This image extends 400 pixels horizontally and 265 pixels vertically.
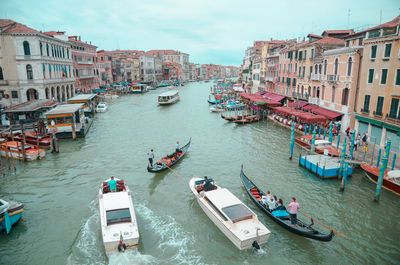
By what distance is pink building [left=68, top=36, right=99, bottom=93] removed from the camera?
190 ft

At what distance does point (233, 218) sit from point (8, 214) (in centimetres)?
972

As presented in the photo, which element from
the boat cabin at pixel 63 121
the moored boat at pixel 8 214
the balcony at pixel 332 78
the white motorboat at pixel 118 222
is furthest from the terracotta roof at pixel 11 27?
the balcony at pixel 332 78

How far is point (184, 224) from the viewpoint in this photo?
12492 mm

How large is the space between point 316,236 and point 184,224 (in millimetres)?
5716

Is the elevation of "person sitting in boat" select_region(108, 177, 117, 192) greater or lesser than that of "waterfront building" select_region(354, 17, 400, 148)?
lesser

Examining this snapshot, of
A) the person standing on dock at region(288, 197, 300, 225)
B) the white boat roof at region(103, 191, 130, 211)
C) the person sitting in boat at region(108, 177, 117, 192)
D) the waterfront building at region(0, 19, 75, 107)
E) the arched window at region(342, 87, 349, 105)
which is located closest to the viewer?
the person standing on dock at region(288, 197, 300, 225)

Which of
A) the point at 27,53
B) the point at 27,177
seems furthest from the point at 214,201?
the point at 27,53

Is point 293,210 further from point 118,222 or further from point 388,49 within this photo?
point 388,49

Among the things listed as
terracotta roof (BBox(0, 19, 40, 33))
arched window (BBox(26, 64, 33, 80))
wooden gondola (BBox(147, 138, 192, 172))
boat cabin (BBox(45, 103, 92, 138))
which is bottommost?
wooden gondola (BBox(147, 138, 192, 172))

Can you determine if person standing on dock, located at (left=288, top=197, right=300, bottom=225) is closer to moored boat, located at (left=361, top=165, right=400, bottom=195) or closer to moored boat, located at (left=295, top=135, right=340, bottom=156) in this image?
moored boat, located at (left=361, top=165, right=400, bottom=195)

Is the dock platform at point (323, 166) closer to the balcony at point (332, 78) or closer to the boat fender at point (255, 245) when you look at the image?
the boat fender at point (255, 245)

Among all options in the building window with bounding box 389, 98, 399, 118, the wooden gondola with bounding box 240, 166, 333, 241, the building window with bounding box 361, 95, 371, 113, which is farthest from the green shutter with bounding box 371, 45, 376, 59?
the wooden gondola with bounding box 240, 166, 333, 241

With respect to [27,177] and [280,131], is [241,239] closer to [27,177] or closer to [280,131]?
[27,177]

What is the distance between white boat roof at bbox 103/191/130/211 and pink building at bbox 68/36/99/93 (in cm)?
5263
